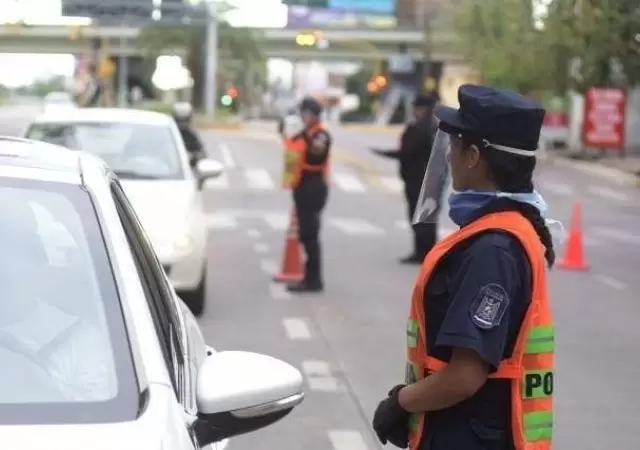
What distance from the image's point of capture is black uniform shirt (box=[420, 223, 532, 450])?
3387mm

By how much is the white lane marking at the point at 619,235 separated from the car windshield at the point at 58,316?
1739cm

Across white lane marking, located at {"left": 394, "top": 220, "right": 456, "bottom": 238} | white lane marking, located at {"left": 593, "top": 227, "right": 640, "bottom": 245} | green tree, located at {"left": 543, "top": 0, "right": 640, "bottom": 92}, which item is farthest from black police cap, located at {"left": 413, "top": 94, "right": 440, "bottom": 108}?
white lane marking, located at {"left": 593, "top": 227, "right": 640, "bottom": 245}

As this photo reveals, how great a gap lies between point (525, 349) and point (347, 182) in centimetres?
2830

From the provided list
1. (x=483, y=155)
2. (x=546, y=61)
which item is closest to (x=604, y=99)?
(x=546, y=61)

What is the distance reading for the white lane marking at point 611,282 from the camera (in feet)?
48.6

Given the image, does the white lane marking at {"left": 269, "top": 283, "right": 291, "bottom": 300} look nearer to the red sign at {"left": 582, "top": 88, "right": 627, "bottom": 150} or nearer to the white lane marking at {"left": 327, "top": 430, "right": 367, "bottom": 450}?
the white lane marking at {"left": 327, "top": 430, "right": 367, "bottom": 450}

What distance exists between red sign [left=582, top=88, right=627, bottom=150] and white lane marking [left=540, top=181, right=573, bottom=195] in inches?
352

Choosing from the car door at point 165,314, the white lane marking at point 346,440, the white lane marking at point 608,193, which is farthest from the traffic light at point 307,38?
the car door at point 165,314

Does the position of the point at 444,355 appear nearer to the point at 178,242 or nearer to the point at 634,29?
the point at 178,242

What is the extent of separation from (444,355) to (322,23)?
88458mm

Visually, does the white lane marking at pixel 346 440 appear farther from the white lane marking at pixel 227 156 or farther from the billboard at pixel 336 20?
the billboard at pixel 336 20

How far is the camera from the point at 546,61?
37812mm

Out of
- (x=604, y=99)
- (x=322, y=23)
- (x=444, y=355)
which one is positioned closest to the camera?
(x=444, y=355)

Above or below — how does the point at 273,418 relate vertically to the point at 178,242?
above
